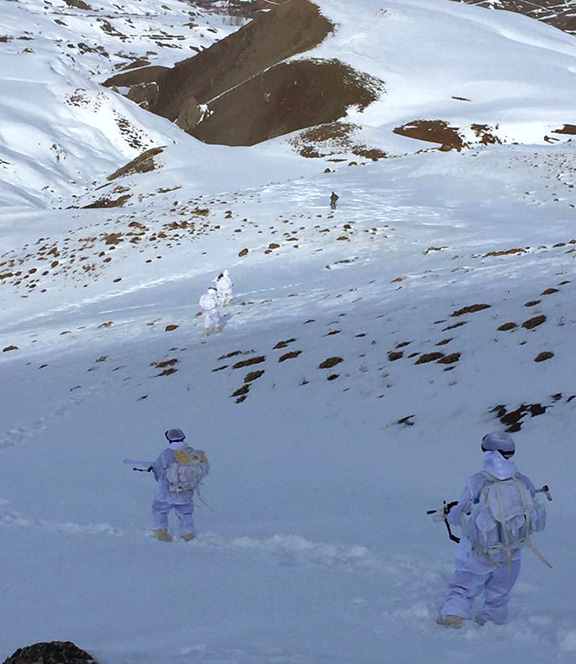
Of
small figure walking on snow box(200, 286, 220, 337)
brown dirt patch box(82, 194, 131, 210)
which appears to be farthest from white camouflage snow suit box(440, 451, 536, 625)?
brown dirt patch box(82, 194, 131, 210)

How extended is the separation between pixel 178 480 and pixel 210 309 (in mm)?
10299

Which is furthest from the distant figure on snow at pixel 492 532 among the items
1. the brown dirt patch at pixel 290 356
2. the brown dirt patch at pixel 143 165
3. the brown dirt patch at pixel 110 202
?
the brown dirt patch at pixel 143 165

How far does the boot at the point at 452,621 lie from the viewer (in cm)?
504

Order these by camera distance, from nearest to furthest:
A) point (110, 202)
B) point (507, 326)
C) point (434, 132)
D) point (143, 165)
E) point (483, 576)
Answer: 1. point (483, 576)
2. point (507, 326)
3. point (110, 202)
4. point (143, 165)
5. point (434, 132)

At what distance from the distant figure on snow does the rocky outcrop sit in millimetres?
2546

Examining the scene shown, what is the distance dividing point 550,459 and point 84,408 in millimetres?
9251

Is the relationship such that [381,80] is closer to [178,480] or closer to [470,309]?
[470,309]

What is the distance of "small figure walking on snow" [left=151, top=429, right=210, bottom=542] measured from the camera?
7.36m

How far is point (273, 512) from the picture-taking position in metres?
8.20

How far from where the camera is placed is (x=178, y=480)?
7.36m

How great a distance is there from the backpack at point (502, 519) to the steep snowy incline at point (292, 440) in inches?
22.4

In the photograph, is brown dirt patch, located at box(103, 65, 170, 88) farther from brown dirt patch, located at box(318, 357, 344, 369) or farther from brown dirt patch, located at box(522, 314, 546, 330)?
brown dirt patch, located at box(522, 314, 546, 330)

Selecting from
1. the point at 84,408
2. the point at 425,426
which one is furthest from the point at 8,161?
the point at 425,426

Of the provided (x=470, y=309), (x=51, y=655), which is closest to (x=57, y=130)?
(x=470, y=309)
